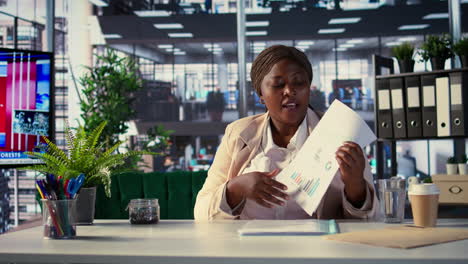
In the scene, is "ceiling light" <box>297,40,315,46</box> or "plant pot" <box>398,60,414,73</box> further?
"ceiling light" <box>297,40,315,46</box>

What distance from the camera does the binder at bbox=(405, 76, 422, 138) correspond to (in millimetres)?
Result: 3346

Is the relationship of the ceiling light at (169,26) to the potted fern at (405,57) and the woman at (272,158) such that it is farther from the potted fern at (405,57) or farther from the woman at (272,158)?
the woman at (272,158)

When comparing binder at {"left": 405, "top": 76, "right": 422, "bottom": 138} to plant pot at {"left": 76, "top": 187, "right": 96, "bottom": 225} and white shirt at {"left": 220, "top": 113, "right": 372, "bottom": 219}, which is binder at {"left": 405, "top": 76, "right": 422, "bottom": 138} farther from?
plant pot at {"left": 76, "top": 187, "right": 96, "bottom": 225}

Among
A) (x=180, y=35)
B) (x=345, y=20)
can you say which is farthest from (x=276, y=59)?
(x=180, y=35)

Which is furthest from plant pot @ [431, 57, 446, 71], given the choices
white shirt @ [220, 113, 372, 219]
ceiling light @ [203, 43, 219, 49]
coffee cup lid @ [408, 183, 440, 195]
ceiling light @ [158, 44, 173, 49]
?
ceiling light @ [158, 44, 173, 49]

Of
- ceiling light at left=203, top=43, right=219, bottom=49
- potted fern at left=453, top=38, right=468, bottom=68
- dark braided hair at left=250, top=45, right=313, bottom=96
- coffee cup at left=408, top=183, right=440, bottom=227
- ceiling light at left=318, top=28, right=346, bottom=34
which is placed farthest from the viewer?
ceiling light at left=203, top=43, right=219, bottom=49

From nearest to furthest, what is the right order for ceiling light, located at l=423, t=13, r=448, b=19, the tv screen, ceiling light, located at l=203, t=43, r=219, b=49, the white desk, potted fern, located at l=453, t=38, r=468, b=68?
the white desk
potted fern, located at l=453, t=38, r=468, b=68
the tv screen
ceiling light, located at l=423, t=13, r=448, b=19
ceiling light, located at l=203, t=43, r=219, b=49

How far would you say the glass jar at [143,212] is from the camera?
167cm

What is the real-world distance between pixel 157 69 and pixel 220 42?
64cm

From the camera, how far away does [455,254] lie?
1.07 m

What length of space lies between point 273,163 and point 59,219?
824 millimetres

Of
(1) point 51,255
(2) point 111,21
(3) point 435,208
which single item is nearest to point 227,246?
(1) point 51,255

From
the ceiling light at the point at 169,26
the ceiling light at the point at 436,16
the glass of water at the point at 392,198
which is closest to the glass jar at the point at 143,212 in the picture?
the glass of water at the point at 392,198

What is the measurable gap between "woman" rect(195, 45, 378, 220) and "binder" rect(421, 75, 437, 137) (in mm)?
1547
